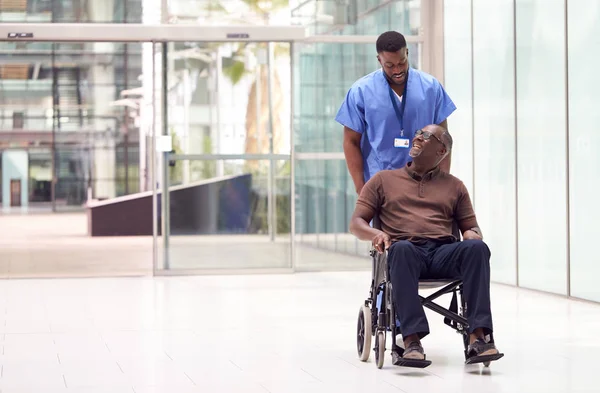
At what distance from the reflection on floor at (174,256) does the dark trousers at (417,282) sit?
648cm

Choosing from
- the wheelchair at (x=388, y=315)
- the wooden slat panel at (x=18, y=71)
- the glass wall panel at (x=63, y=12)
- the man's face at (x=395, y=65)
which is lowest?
the wheelchair at (x=388, y=315)

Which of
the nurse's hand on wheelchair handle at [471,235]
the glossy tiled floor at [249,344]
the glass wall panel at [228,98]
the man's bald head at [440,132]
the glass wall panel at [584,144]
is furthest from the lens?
the glass wall panel at [228,98]

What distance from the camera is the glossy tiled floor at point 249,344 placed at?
4.55m

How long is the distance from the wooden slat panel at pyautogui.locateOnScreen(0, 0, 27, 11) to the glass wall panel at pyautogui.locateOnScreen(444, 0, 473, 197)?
398 centimetres

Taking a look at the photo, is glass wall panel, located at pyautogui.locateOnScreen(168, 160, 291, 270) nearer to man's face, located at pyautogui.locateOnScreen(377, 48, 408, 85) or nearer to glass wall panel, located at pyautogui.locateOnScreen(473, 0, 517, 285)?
glass wall panel, located at pyautogui.locateOnScreen(473, 0, 517, 285)

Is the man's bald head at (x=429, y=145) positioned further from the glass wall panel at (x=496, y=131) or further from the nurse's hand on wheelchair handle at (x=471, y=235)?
the glass wall panel at (x=496, y=131)

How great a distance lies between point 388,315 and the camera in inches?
197

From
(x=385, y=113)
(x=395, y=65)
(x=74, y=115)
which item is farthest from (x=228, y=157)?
(x=74, y=115)

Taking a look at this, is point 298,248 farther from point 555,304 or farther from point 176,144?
point 555,304

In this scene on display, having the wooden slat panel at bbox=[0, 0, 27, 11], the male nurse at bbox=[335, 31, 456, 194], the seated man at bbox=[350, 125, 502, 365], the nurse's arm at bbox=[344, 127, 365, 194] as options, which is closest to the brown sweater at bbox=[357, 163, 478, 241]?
the seated man at bbox=[350, 125, 502, 365]

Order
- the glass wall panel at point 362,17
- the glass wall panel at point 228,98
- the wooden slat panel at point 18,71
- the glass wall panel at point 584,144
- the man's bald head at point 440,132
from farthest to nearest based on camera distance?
the wooden slat panel at point 18,71 → the glass wall panel at point 362,17 → the glass wall panel at point 228,98 → the glass wall panel at point 584,144 → the man's bald head at point 440,132

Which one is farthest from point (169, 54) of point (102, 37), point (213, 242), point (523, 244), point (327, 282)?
point (523, 244)

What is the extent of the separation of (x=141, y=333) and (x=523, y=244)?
13.2 feet

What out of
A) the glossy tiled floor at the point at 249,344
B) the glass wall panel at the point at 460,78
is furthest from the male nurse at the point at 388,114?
the glass wall panel at the point at 460,78
